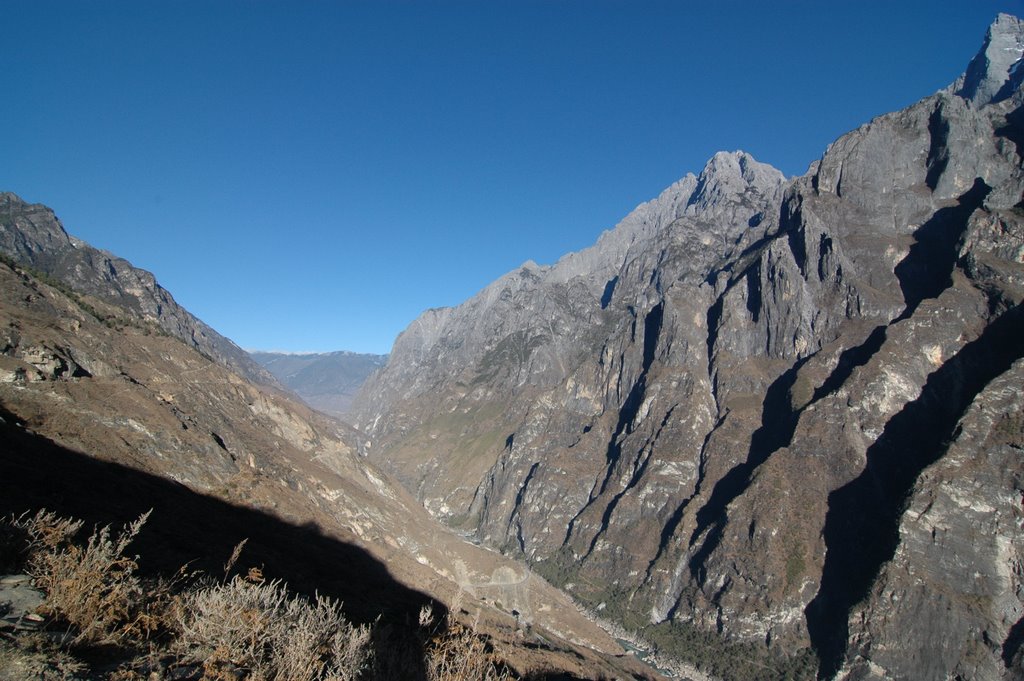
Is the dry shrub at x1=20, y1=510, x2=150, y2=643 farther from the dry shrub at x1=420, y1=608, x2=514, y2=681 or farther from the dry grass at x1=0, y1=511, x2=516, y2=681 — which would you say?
the dry shrub at x1=420, y1=608, x2=514, y2=681

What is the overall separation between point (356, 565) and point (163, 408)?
3578cm

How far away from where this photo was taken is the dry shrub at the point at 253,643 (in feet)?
33.3

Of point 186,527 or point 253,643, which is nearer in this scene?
point 253,643

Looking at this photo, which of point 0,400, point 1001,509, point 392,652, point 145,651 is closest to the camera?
point 145,651

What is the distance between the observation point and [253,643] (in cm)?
1053

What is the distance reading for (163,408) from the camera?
240 ft

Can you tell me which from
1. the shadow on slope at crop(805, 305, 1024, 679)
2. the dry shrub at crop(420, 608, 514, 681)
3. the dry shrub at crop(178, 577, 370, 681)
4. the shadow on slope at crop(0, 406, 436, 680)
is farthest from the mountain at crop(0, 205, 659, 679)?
the shadow on slope at crop(805, 305, 1024, 679)

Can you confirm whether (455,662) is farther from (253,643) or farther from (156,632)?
(156,632)

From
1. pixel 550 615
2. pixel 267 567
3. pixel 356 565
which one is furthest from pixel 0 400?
pixel 550 615

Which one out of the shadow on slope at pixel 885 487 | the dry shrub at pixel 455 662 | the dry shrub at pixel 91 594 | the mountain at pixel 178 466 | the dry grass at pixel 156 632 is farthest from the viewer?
the shadow on slope at pixel 885 487

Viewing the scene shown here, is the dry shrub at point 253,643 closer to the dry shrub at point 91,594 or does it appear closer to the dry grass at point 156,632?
the dry grass at point 156,632

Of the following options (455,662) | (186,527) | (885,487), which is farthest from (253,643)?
(885,487)

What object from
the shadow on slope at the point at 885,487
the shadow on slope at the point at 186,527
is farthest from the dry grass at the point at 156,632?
the shadow on slope at the point at 885,487

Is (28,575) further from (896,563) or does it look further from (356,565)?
(896,563)
